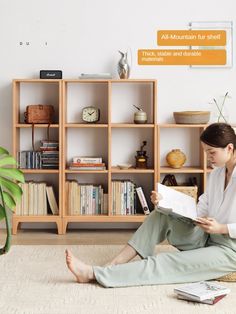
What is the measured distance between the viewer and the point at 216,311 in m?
2.96

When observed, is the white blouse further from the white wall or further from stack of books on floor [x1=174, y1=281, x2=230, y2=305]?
the white wall

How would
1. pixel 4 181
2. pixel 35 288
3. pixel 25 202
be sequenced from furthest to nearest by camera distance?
pixel 25 202 < pixel 35 288 < pixel 4 181

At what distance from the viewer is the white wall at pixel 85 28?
17.6ft

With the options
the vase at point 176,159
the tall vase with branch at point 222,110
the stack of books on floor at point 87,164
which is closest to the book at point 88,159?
the stack of books on floor at point 87,164

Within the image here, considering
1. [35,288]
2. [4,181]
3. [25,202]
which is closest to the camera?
[4,181]

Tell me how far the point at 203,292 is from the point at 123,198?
7.26ft

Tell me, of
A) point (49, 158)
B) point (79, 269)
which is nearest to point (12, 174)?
point (79, 269)

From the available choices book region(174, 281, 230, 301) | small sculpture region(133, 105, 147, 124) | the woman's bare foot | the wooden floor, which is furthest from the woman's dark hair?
small sculpture region(133, 105, 147, 124)

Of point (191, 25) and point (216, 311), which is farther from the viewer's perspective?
point (191, 25)

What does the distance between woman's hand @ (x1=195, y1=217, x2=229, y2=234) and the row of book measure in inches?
86.2

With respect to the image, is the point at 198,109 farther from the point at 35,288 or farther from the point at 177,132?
the point at 35,288

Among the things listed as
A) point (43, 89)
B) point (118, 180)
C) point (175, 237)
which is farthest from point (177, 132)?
point (175, 237)

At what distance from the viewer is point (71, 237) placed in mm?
5070

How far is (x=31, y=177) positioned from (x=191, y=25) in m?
1.89
